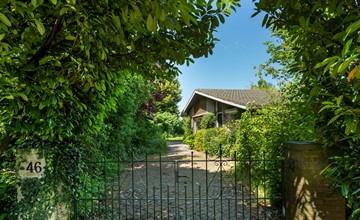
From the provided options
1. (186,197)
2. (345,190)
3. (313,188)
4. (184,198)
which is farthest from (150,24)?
(184,198)

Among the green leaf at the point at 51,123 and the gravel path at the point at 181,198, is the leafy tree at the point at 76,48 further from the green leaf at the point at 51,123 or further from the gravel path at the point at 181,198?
the gravel path at the point at 181,198

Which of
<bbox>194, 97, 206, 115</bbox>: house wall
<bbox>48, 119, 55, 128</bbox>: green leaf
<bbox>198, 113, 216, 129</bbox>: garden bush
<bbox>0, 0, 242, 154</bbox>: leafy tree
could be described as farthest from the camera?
<bbox>194, 97, 206, 115</bbox>: house wall

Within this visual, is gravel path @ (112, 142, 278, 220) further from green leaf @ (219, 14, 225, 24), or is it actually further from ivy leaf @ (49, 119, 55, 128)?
green leaf @ (219, 14, 225, 24)

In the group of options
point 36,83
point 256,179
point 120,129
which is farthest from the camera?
point 120,129

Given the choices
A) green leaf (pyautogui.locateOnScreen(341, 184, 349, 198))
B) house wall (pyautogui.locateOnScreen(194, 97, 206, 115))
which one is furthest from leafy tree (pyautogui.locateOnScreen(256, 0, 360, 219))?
house wall (pyautogui.locateOnScreen(194, 97, 206, 115))

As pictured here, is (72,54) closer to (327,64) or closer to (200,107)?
(327,64)

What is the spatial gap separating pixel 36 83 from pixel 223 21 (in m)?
1.78

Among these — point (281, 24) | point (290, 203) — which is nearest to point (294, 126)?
point (290, 203)

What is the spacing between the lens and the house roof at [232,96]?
12227mm

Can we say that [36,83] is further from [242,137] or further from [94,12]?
[242,137]

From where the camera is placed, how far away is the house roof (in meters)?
12.2

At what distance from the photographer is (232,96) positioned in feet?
48.1

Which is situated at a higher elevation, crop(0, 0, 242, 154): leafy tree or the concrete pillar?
crop(0, 0, 242, 154): leafy tree

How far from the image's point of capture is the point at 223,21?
7.84ft
